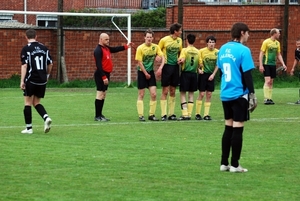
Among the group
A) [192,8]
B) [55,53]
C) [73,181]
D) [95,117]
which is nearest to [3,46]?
[55,53]

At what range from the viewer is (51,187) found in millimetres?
9984

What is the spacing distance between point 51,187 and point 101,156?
2.77m

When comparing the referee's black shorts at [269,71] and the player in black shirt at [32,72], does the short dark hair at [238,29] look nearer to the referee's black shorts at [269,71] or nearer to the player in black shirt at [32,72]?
the player in black shirt at [32,72]

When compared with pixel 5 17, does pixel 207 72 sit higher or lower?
lower

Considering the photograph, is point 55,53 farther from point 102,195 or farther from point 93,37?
point 102,195

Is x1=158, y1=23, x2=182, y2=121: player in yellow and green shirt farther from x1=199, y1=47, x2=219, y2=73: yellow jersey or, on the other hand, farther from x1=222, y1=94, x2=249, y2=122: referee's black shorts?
x1=222, y1=94, x2=249, y2=122: referee's black shorts

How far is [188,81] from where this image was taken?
62.1ft

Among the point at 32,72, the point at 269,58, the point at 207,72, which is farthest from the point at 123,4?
the point at 32,72

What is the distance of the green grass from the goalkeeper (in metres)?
0.44

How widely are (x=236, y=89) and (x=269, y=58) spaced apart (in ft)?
42.3

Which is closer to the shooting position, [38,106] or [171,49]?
[38,106]

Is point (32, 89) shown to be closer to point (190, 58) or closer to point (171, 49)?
point (171, 49)

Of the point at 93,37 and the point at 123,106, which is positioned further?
the point at 93,37

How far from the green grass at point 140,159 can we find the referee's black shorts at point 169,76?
1.03m
